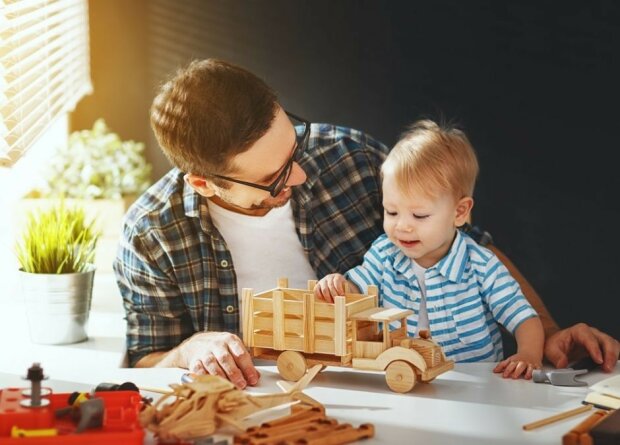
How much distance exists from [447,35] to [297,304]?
187 cm

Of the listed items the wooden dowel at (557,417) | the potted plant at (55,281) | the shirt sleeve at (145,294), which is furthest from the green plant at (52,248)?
the wooden dowel at (557,417)

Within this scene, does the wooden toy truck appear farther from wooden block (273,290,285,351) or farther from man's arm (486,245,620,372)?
man's arm (486,245,620,372)

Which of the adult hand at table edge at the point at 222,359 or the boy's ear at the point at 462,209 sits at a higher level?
the boy's ear at the point at 462,209

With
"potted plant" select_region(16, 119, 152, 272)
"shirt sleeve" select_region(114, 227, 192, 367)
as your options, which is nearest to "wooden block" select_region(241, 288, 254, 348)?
"shirt sleeve" select_region(114, 227, 192, 367)

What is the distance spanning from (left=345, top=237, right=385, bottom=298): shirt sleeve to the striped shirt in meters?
0.06

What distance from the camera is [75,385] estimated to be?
179 centimetres

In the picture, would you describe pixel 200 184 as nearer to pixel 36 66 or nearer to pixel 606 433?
→ pixel 36 66

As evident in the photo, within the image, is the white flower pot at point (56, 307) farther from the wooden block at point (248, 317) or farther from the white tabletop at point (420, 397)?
the wooden block at point (248, 317)

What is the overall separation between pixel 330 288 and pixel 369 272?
32 cm

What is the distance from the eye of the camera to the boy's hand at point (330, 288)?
1.84 m

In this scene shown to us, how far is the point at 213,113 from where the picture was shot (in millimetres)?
1966

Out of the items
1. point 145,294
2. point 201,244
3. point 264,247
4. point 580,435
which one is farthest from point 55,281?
point 580,435

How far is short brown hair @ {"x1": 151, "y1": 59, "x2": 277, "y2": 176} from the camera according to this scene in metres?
1.97

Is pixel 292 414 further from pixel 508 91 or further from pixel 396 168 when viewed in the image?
pixel 508 91
